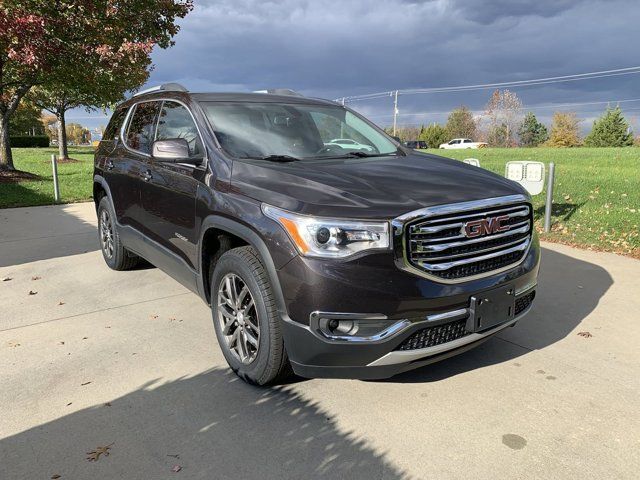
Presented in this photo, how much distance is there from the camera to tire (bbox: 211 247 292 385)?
3.00 meters

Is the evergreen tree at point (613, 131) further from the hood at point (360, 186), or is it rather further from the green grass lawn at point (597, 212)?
the hood at point (360, 186)

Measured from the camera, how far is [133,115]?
5273 mm

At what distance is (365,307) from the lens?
269 centimetres

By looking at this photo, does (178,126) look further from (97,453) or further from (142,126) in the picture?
(97,453)

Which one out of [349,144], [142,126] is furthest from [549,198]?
[142,126]

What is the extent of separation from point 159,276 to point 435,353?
3778 mm

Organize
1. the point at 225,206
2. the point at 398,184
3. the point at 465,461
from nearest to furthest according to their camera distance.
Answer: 1. the point at 465,461
2. the point at 398,184
3. the point at 225,206

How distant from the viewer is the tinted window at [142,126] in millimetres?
4738

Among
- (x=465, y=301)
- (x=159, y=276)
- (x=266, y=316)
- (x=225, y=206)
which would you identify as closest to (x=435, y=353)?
(x=465, y=301)

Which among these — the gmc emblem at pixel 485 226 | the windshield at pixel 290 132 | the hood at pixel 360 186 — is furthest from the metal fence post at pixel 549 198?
the gmc emblem at pixel 485 226

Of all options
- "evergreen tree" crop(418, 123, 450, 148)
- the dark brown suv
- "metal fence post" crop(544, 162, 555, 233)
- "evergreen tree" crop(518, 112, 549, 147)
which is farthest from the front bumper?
"evergreen tree" crop(518, 112, 549, 147)

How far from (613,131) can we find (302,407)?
60136 mm

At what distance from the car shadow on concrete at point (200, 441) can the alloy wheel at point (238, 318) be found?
26 cm

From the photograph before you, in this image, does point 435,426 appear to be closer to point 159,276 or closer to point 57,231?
point 159,276
